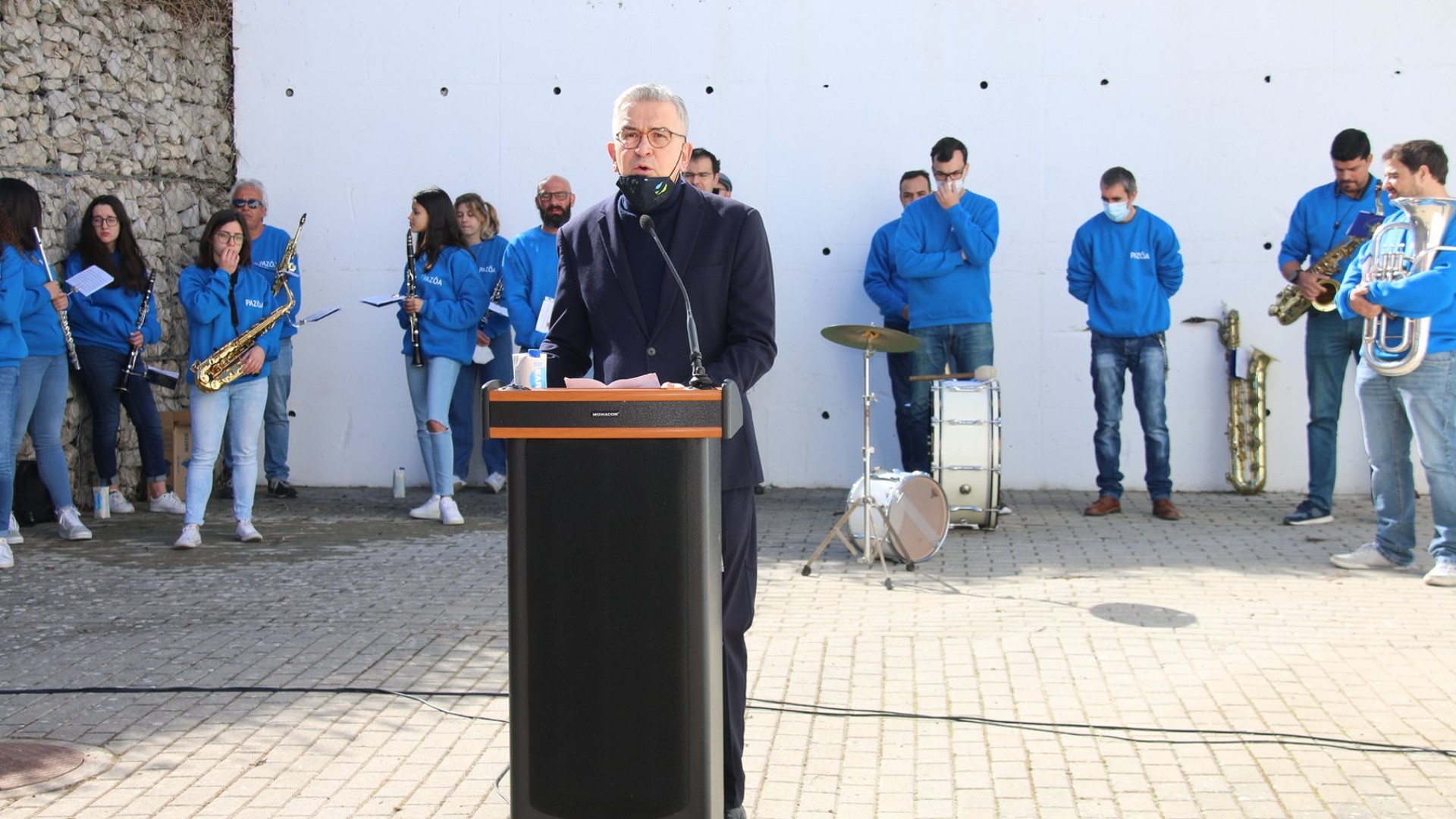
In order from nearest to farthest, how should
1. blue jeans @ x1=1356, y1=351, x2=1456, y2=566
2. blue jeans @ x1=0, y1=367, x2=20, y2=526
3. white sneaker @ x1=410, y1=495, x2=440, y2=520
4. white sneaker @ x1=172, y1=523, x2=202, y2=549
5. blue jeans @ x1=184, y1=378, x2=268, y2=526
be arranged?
blue jeans @ x1=1356, y1=351, x2=1456, y2=566 → blue jeans @ x1=0, y1=367, x2=20, y2=526 → blue jeans @ x1=184, y1=378, x2=268, y2=526 → white sneaker @ x1=172, y1=523, x2=202, y2=549 → white sneaker @ x1=410, y1=495, x2=440, y2=520

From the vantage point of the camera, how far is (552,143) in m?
11.3

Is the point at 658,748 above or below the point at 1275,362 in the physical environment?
below

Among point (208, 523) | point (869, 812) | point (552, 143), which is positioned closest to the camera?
point (869, 812)

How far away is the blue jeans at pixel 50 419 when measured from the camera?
8.81m

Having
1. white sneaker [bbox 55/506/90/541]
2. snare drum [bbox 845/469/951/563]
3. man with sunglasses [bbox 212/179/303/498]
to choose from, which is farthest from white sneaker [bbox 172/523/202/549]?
snare drum [bbox 845/469/951/563]

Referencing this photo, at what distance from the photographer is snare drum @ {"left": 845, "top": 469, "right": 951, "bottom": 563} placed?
788cm

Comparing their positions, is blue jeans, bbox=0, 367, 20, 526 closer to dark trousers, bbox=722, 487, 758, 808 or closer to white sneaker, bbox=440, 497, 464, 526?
white sneaker, bbox=440, 497, 464, 526

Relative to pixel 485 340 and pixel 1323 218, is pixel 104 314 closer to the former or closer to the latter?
pixel 485 340

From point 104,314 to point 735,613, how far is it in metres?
7.19

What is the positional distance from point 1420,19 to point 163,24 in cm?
891

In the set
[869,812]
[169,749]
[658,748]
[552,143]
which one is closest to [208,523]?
[552,143]

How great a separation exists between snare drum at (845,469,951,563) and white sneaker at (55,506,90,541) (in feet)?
15.0

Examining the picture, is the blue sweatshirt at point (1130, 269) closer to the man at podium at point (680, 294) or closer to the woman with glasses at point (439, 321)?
the woman with glasses at point (439, 321)

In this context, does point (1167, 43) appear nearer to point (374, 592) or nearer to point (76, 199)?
point (374, 592)
